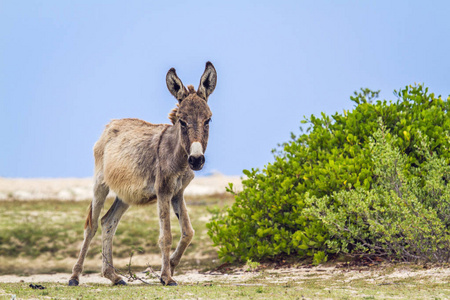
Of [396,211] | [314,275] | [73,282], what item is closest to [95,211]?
[73,282]

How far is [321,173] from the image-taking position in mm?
9305

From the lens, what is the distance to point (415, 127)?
9.45 metres

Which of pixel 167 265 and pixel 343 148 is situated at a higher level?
pixel 343 148

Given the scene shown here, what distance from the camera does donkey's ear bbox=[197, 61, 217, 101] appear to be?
747cm

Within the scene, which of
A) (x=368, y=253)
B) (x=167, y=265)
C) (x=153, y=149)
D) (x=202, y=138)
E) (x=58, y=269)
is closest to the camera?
(x=202, y=138)

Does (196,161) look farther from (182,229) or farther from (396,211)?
(396,211)

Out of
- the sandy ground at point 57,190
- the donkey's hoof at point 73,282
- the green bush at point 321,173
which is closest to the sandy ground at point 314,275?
the green bush at point 321,173

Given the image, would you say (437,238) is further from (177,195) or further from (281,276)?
(177,195)

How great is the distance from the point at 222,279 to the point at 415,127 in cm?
449

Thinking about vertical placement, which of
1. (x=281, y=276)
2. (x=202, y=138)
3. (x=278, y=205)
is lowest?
(x=281, y=276)

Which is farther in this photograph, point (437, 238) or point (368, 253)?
point (368, 253)

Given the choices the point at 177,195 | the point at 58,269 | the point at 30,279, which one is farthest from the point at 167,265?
the point at 58,269

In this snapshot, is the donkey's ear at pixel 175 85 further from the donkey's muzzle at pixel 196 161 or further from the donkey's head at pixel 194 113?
the donkey's muzzle at pixel 196 161

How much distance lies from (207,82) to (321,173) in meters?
3.02
